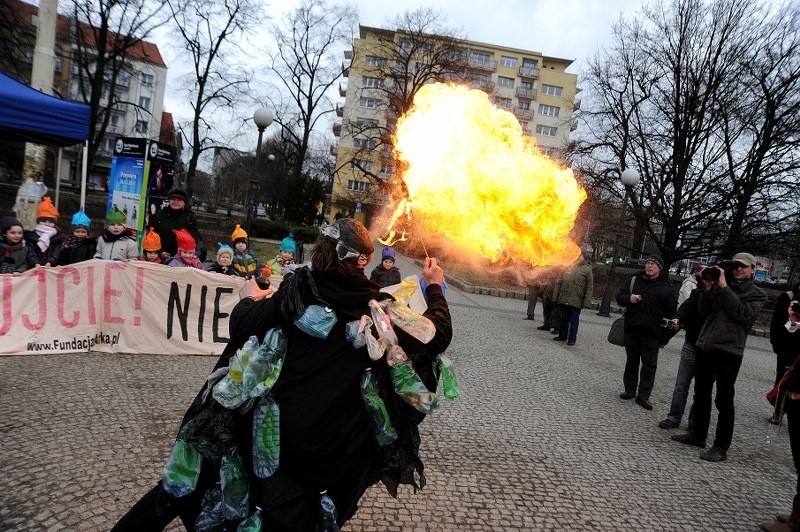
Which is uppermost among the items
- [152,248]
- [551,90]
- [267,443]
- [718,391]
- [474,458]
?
[551,90]

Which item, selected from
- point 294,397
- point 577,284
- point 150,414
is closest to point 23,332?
point 150,414

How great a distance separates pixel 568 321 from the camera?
35.9 ft

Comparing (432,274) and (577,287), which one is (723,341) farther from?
(577,287)

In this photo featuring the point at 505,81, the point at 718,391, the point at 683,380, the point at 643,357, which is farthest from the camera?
the point at 505,81

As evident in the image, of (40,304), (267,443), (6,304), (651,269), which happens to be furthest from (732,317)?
(6,304)

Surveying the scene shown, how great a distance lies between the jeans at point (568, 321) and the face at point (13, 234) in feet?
31.3

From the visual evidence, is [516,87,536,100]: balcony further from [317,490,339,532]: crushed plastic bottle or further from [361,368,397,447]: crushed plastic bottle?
[317,490,339,532]: crushed plastic bottle

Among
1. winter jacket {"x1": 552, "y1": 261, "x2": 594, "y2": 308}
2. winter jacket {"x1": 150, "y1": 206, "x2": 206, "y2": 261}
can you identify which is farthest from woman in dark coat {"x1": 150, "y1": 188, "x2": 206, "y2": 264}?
winter jacket {"x1": 552, "y1": 261, "x2": 594, "y2": 308}

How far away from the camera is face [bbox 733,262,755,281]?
5.35 m

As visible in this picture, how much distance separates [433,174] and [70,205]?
21045 mm

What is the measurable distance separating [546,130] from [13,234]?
7520cm

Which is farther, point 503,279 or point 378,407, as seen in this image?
point 503,279

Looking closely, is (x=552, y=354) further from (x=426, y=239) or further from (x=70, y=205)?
(x=70, y=205)

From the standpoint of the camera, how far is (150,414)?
15.0 feet
